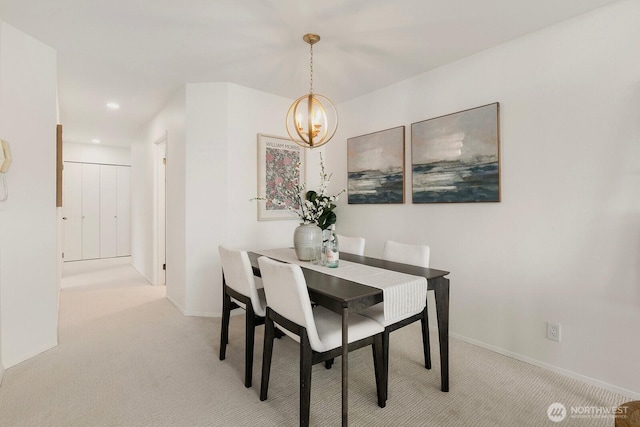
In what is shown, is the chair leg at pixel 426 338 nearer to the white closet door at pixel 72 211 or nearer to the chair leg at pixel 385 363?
the chair leg at pixel 385 363

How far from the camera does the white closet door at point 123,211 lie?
700cm

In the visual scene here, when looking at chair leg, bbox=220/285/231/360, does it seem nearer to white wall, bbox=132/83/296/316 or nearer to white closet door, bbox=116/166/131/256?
white wall, bbox=132/83/296/316

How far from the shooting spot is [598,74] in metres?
2.10

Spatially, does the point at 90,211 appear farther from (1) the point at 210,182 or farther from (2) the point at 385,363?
(2) the point at 385,363

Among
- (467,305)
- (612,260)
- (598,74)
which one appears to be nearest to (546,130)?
(598,74)

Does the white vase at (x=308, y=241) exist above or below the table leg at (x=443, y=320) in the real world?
above

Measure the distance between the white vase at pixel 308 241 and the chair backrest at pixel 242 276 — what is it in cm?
44

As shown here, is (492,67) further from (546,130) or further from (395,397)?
(395,397)

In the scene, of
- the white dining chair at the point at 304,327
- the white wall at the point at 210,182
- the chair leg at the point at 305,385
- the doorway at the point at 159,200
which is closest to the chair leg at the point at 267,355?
the white dining chair at the point at 304,327

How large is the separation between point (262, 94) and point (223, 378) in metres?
3.00

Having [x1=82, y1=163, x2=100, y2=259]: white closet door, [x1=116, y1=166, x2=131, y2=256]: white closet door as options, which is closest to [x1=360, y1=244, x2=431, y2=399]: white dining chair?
[x1=116, y1=166, x2=131, y2=256]: white closet door

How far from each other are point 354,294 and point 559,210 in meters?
1.75

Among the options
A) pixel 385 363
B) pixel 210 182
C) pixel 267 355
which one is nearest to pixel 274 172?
pixel 210 182

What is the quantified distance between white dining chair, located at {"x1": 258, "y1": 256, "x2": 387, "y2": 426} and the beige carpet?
7.9 inches
